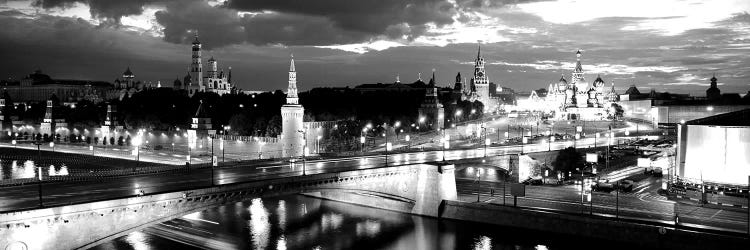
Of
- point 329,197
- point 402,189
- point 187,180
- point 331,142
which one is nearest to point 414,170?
point 402,189

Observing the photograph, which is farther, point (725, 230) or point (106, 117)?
point (106, 117)

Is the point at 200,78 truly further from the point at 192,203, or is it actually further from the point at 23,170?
the point at 192,203

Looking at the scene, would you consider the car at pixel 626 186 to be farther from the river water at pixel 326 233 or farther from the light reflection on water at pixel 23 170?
the light reflection on water at pixel 23 170

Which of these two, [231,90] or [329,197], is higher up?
[231,90]

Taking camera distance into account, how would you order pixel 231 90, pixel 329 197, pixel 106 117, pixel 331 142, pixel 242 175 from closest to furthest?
pixel 242 175, pixel 329 197, pixel 331 142, pixel 106 117, pixel 231 90

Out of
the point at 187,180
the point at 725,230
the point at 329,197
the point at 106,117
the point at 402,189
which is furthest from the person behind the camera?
the point at 106,117

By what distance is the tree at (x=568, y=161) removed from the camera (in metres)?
54.5

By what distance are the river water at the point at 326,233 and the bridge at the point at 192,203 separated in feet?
5.09

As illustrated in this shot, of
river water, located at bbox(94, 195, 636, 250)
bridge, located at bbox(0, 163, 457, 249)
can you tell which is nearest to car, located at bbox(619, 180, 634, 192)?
river water, located at bbox(94, 195, 636, 250)

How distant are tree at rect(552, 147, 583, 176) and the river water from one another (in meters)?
17.6

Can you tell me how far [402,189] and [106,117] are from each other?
71.2 m

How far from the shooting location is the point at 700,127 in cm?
4388

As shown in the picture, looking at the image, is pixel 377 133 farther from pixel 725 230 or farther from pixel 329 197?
pixel 725 230

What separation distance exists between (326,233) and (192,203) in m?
10.8
